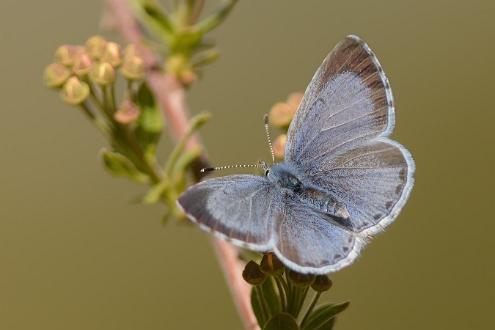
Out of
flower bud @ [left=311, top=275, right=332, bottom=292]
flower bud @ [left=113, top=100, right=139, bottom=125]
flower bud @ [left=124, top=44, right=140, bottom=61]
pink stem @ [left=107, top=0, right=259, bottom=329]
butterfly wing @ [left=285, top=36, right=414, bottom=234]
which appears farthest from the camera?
pink stem @ [left=107, top=0, right=259, bottom=329]

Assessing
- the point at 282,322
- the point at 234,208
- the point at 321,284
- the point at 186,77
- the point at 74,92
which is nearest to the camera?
the point at 282,322

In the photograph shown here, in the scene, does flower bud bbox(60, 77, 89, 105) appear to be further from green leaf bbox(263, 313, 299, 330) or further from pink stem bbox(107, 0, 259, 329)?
green leaf bbox(263, 313, 299, 330)

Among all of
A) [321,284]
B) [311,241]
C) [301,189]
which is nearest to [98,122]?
[301,189]

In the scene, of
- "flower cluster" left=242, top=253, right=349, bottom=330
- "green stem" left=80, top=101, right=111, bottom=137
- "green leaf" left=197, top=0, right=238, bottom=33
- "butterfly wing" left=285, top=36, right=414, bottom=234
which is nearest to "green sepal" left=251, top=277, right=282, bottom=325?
"flower cluster" left=242, top=253, right=349, bottom=330

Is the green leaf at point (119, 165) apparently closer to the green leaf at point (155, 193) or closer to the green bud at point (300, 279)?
the green leaf at point (155, 193)

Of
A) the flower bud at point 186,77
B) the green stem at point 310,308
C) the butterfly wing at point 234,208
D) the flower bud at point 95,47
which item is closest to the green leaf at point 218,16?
the flower bud at point 186,77

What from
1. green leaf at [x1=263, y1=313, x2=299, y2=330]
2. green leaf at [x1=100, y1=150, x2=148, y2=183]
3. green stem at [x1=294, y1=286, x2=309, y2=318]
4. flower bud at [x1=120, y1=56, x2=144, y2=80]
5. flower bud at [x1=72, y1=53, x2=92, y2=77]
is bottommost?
green leaf at [x1=263, y1=313, x2=299, y2=330]

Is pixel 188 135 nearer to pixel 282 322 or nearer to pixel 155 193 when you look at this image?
pixel 155 193
